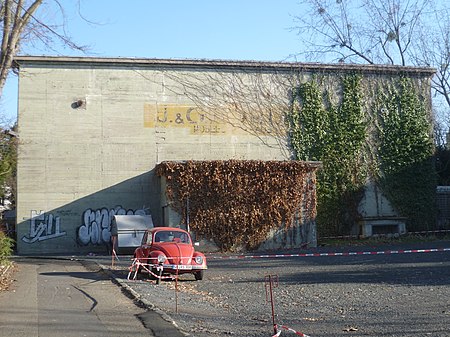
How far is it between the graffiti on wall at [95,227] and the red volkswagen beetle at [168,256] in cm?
1391

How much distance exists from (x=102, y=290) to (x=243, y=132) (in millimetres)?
20219

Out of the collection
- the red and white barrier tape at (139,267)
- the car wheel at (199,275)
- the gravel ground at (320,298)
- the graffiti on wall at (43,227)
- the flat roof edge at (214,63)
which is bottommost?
the gravel ground at (320,298)

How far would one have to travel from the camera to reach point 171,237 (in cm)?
1850

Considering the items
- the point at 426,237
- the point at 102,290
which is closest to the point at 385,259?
the point at 102,290

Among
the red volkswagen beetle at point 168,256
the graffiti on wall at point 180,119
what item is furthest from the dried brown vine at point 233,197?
the red volkswagen beetle at point 168,256

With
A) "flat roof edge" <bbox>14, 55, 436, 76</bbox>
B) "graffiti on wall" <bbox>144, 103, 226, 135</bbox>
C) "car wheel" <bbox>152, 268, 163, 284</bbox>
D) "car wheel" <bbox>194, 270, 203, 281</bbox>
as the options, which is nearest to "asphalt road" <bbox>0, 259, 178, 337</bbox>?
"car wheel" <bbox>152, 268, 163, 284</bbox>

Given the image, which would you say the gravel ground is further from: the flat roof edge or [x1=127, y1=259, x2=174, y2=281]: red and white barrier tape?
the flat roof edge

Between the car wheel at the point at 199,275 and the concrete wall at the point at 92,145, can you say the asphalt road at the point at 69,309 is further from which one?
the concrete wall at the point at 92,145

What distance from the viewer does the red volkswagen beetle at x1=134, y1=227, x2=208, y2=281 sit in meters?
17.0

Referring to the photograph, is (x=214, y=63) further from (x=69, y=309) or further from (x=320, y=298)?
(x=69, y=309)

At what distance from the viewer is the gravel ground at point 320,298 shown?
9742mm

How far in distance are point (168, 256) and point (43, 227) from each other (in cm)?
1656

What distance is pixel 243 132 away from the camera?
Answer: 34.0m

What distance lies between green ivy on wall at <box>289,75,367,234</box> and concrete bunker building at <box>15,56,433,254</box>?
91.1 inches
